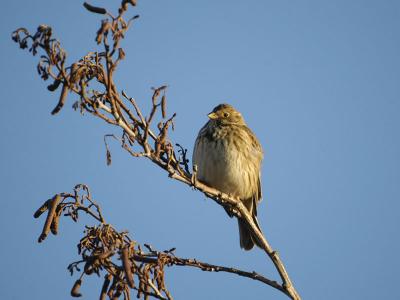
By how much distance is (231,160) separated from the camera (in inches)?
256

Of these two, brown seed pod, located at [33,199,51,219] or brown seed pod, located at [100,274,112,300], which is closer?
brown seed pod, located at [100,274,112,300]

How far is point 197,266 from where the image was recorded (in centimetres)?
340

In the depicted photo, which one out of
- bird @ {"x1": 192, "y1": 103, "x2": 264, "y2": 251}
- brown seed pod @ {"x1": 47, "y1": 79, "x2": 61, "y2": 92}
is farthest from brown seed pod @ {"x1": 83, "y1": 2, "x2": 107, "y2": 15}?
bird @ {"x1": 192, "y1": 103, "x2": 264, "y2": 251}

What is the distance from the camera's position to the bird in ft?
21.2

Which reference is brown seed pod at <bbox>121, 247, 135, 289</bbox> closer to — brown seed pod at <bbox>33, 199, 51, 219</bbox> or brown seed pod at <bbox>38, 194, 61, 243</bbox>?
brown seed pod at <bbox>38, 194, 61, 243</bbox>

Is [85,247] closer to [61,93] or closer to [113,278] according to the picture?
[113,278]

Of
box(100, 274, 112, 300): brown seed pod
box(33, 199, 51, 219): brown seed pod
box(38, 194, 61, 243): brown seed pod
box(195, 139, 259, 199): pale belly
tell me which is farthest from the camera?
box(195, 139, 259, 199): pale belly

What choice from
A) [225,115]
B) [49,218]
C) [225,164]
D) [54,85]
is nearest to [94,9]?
[54,85]

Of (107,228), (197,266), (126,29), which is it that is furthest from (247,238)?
(126,29)

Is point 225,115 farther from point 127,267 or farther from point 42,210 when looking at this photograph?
point 127,267

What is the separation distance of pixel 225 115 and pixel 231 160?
878 millimetres

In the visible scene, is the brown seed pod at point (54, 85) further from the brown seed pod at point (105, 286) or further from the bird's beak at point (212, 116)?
the bird's beak at point (212, 116)

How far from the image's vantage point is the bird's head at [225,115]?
703cm

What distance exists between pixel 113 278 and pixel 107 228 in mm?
287
